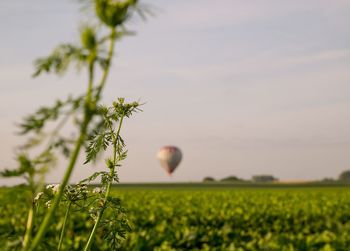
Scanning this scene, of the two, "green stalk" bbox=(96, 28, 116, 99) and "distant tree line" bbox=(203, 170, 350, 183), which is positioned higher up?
"distant tree line" bbox=(203, 170, 350, 183)

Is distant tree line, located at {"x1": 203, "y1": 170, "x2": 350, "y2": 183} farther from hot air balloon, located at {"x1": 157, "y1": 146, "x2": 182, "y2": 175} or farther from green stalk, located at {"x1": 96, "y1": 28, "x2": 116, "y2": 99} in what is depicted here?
green stalk, located at {"x1": 96, "y1": 28, "x2": 116, "y2": 99}

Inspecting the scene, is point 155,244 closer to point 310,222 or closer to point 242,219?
point 242,219

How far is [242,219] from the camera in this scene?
13.8 meters

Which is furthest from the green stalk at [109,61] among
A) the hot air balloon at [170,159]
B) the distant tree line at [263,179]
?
the distant tree line at [263,179]

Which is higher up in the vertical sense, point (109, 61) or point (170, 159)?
point (170, 159)

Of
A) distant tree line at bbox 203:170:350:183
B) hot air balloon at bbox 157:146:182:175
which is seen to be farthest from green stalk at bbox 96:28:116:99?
distant tree line at bbox 203:170:350:183

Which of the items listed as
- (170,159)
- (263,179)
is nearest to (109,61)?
(170,159)

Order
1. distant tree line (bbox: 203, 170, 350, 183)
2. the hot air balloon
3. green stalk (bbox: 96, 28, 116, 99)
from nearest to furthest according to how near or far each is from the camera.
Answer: green stalk (bbox: 96, 28, 116, 99) < the hot air balloon < distant tree line (bbox: 203, 170, 350, 183)

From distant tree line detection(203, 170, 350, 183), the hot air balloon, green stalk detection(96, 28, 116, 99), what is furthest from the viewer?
distant tree line detection(203, 170, 350, 183)

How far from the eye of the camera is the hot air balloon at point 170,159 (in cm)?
5572

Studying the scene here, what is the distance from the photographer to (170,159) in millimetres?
55781

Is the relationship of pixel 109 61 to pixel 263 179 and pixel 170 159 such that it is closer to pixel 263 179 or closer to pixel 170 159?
pixel 170 159

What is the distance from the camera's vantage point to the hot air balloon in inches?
2194

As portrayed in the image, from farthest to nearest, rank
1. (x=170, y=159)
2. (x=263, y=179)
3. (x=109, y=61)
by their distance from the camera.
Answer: (x=263, y=179), (x=170, y=159), (x=109, y=61)
